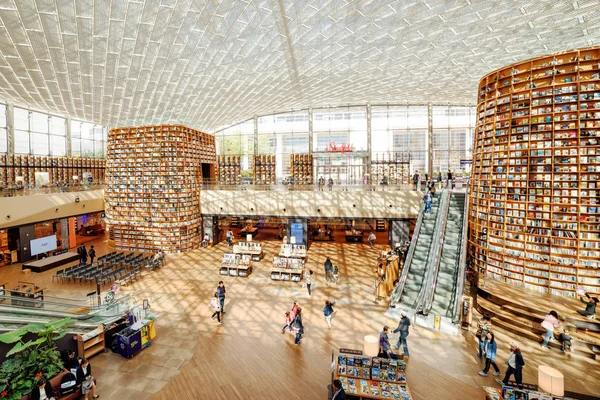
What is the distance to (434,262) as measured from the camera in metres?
9.13

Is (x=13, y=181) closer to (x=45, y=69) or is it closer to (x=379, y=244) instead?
(x=45, y=69)

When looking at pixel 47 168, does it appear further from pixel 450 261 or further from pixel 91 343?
pixel 450 261

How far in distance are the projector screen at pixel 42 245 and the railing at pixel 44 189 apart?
2479 millimetres

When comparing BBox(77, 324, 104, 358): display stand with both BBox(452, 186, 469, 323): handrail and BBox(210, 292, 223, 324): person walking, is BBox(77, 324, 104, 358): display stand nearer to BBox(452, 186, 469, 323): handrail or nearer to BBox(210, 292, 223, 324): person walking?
BBox(210, 292, 223, 324): person walking

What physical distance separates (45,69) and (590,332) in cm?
2158

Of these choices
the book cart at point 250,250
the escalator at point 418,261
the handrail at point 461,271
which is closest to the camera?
the handrail at point 461,271

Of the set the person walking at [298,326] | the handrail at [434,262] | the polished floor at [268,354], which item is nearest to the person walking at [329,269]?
the polished floor at [268,354]

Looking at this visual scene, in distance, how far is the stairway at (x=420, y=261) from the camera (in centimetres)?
904

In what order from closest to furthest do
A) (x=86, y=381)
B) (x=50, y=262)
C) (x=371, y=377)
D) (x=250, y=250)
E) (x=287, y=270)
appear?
(x=371, y=377) → (x=86, y=381) → (x=287, y=270) → (x=50, y=262) → (x=250, y=250)

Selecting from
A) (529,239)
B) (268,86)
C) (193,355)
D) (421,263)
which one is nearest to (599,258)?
(529,239)

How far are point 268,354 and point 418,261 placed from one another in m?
6.01

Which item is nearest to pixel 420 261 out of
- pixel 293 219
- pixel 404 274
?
pixel 404 274

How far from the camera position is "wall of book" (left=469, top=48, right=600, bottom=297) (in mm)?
8273

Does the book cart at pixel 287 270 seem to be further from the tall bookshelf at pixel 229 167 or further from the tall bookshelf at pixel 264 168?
the tall bookshelf at pixel 229 167
